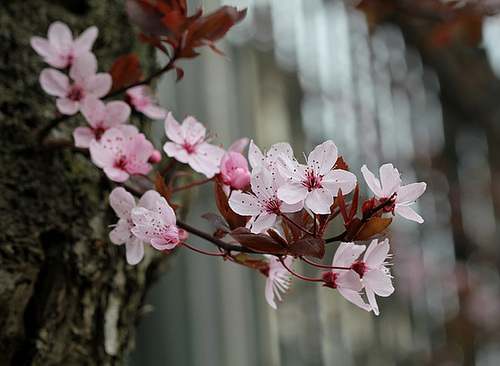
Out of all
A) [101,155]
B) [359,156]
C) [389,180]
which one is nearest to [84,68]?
[101,155]

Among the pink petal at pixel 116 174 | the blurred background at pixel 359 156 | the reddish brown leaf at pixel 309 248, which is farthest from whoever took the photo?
the blurred background at pixel 359 156

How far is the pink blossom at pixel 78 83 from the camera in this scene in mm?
519

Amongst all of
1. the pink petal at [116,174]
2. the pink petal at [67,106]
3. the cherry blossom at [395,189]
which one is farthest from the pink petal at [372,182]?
the pink petal at [67,106]

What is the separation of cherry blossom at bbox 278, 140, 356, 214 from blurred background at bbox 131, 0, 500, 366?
0.46 meters

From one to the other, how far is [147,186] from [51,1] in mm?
404

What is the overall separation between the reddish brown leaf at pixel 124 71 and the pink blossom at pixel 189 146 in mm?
116

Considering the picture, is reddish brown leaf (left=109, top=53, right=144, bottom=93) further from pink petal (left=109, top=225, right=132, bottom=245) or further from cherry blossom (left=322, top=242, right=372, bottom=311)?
cherry blossom (left=322, top=242, right=372, bottom=311)

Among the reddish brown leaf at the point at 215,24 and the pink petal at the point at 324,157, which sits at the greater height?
the reddish brown leaf at the point at 215,24

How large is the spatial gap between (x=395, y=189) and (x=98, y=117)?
0.29 m

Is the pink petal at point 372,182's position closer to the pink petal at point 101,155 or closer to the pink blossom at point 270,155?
the pink blossom at point 270,155

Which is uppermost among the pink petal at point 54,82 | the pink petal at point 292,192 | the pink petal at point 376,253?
the pink petal at point 54,82

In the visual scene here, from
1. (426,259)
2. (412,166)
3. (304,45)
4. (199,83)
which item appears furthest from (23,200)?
(426,259)

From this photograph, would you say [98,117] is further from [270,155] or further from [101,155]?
[270,155]

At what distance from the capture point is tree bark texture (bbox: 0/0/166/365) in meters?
0.56
